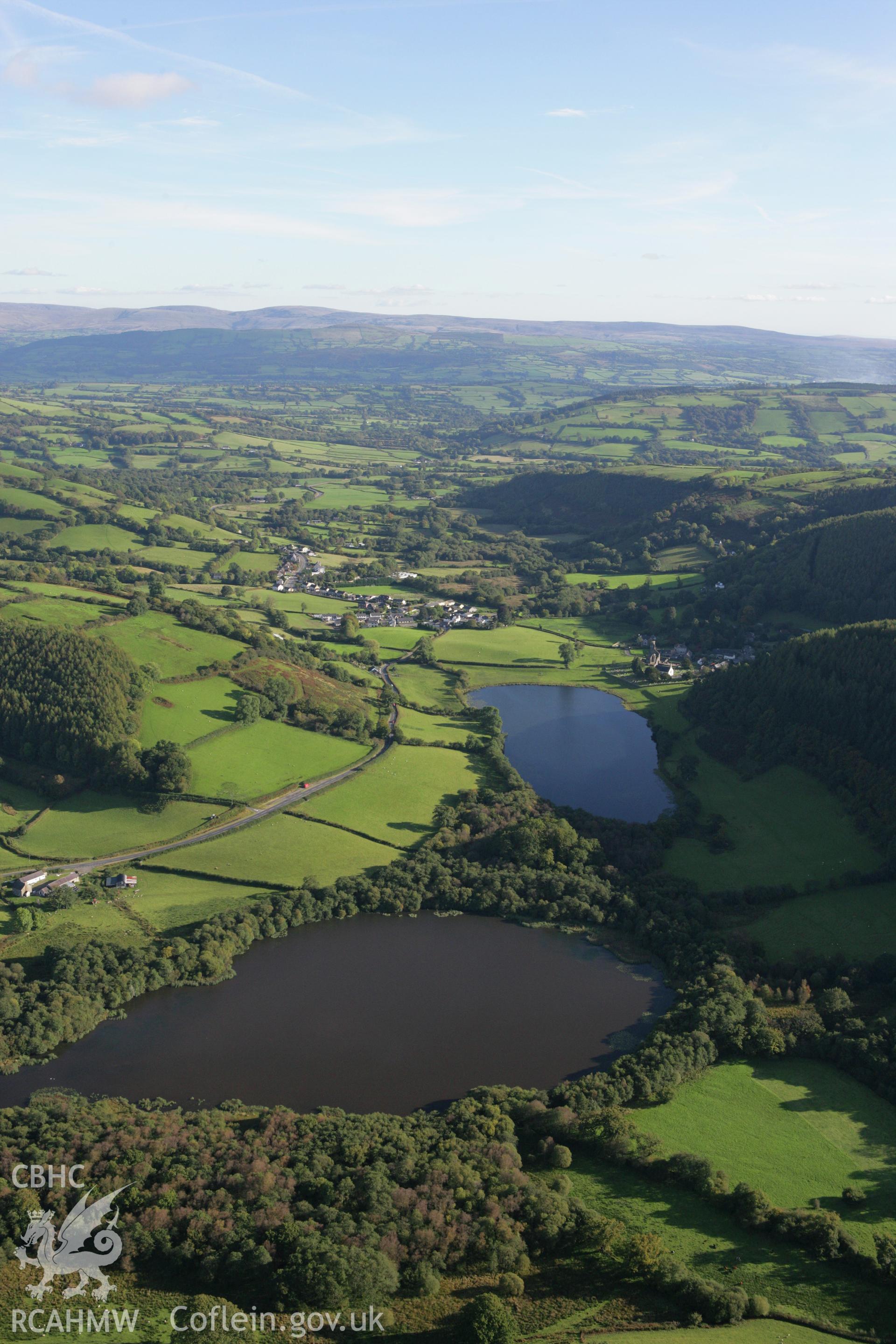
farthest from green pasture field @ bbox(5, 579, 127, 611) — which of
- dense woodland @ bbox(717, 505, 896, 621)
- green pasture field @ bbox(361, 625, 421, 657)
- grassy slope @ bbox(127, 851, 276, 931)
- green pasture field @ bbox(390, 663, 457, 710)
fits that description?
dense woodland @ bbox(717, 505, 896, 621)

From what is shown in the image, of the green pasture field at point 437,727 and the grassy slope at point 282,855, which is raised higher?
the green pasture field at point 437,727

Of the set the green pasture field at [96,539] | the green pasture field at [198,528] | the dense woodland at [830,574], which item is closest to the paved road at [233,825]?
the dense woodland at [830,574]

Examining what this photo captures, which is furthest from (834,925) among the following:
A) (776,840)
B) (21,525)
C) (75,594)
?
(21,525)

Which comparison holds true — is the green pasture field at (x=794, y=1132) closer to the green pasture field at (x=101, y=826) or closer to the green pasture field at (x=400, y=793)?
the green pasture field at (x=400, y=793)

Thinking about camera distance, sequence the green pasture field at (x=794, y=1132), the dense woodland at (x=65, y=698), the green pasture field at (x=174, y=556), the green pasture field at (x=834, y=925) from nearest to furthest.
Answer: the green pasture field at (x=794, y=1132)
the green pasture field at (x=834, y=925)
the dense woodland at (x=65, y=698)
the green pasture field at (x=174, y=556)

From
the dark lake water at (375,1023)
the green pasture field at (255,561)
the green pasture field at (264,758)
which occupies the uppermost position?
the green pasture field at (255,561)

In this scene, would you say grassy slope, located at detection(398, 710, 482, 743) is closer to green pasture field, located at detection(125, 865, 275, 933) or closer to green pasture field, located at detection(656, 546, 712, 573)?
green pasture field, located at detection(125, 865, 275, 933)

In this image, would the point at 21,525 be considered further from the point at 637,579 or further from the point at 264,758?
the point at 637,579
